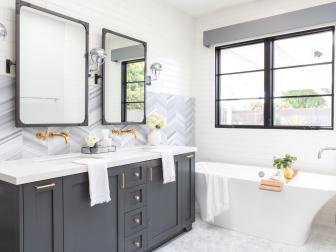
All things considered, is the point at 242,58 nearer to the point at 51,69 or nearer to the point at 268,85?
the point at 268,85

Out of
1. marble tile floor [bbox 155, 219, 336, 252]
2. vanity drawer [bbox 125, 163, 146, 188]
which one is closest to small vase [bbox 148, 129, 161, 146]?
vanity drawer [bbox 125, 163, 146, 188]

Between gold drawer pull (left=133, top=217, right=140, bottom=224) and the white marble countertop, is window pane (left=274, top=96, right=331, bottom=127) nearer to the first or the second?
the white marble countertop

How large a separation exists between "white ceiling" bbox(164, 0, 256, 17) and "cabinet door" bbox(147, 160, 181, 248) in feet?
7.24

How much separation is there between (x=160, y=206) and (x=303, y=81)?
2382 mm

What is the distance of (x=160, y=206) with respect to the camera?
8.70ft

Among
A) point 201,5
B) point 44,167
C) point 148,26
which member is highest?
point 201,5

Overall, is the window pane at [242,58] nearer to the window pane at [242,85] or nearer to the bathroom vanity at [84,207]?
the window pane at [242,85]

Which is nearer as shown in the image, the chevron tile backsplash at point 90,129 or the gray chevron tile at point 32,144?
the chevron tile backsplash at point 90,129

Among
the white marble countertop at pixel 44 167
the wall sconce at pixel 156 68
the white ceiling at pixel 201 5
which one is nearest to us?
the white marble countertop at pixel 44 167

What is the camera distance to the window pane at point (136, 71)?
306 cm

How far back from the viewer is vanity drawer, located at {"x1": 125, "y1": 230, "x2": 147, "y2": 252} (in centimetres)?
231

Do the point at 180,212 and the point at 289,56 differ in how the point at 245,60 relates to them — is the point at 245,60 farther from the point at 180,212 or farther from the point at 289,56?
the point at 180,212

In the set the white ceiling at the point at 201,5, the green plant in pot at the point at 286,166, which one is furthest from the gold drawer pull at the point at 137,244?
the white ceiling at the point at 201,5

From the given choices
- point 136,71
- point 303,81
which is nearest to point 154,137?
point 136,71
